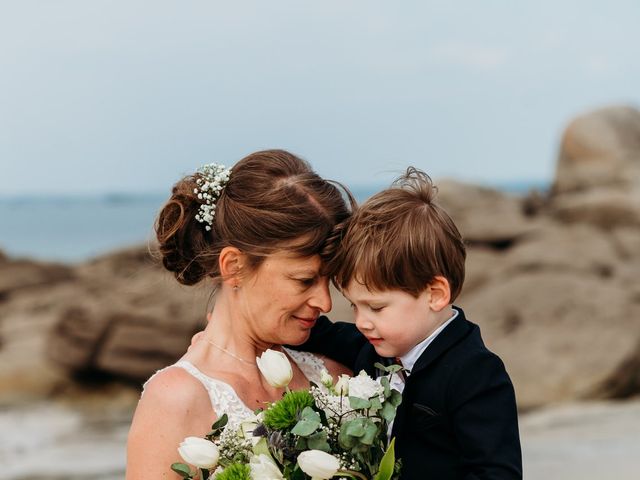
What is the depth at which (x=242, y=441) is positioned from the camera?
2820mm

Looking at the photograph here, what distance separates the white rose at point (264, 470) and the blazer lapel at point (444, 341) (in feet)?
2.27

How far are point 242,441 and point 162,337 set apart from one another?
10.1 m

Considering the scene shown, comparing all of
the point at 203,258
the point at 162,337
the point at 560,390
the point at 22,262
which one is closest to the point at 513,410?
the point at 203,258

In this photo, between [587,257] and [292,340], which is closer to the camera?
[292,340]

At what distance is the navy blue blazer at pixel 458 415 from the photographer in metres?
2.99

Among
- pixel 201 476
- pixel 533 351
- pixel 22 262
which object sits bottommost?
pixel 22 262

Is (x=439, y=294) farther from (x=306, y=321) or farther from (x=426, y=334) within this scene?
(x=306, y=321)

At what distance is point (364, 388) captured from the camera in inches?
111

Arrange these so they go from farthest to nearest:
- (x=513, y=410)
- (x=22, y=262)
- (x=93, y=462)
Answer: (x=22, y=262) < (x=93, y=462) < (x=513, y=410)

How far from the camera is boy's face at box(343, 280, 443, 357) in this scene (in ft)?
10.7

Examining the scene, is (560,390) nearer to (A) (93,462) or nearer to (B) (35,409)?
(A) (93,462)

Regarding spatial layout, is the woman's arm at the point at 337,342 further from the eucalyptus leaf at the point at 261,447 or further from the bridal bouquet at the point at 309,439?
the eucalyptus leaf at the point at 261,447

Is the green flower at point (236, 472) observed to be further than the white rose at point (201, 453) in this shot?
No

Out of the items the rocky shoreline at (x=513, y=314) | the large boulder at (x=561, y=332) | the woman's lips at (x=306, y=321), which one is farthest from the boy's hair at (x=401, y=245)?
the large boulder at (x=561, y=332)
